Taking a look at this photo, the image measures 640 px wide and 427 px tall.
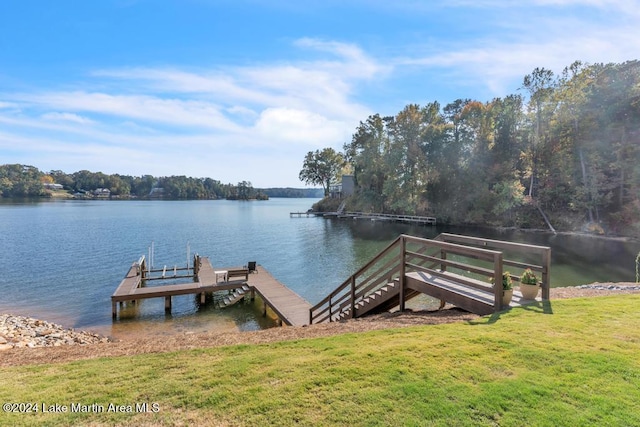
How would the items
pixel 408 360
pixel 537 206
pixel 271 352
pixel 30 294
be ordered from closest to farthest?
pixel 408 360, pixel 271 352, pixel 30 294, pixel 537 206

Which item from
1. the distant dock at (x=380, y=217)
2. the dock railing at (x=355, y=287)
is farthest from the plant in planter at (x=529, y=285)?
the distant dock at (x=380, y=217)

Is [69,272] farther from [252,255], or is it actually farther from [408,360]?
[408,360]

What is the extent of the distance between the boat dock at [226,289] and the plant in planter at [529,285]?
22.4ft

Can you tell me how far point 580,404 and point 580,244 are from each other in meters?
33.0

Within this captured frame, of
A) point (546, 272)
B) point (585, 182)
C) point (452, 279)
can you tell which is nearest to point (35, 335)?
point (452, 279)

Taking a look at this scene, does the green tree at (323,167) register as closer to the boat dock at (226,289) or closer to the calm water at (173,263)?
the calm water at (173,263)

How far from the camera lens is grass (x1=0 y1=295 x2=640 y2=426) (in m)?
2.81

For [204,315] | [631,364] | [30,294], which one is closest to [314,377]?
[631,364]

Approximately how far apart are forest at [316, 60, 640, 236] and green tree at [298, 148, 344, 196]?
19.5 m

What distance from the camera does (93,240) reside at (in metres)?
29.9

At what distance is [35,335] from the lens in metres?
9.66

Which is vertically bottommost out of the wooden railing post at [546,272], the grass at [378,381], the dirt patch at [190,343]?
the dirt patch at [190,343]

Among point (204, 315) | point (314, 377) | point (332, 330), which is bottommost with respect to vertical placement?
point (204, 315)

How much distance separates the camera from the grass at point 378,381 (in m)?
2.81
